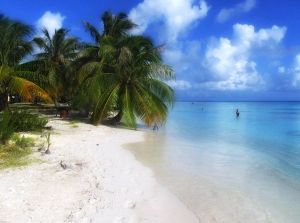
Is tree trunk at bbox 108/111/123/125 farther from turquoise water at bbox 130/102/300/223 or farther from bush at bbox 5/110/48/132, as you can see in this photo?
bush at bbox 5/110/48/132

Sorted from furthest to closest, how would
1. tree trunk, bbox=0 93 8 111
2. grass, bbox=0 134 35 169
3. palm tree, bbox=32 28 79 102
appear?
palm tree, bbox=32 28 79 102, tree trunk, bbox=0 93 8 111, grass, bbox=0 134 35 169

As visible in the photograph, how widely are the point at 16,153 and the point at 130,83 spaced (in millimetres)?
9563

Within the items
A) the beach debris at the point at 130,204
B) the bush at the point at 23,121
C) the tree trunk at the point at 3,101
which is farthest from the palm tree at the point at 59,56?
the beach debris at the point at 130,204

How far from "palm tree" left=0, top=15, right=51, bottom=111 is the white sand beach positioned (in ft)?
25.6

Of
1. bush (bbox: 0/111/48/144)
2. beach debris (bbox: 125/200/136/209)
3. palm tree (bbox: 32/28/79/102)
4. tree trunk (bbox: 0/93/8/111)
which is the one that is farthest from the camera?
palm tree (bbox: 32/28/79/102)

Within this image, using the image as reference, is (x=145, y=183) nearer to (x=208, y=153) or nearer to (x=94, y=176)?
(x=94, y=176)

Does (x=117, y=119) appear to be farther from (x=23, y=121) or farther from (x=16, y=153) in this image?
(x=16, y=153)

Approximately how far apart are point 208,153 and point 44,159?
5748mm

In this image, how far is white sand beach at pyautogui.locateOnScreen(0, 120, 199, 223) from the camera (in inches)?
210

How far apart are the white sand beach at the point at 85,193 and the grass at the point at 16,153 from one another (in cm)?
31

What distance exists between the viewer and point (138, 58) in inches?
701

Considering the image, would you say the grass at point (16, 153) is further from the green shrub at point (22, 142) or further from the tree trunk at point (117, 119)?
the tree trunk at point (117, 119)

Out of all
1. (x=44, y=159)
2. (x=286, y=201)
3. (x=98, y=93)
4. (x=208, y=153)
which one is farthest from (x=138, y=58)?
(x=286, y=201)

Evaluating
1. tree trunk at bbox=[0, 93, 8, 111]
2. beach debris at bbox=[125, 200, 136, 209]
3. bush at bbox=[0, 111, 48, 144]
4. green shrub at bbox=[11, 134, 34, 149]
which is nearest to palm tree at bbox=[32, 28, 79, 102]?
tree trunk at bbox=[0, 93, 8, 111]
